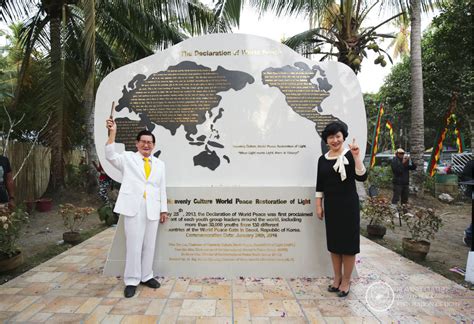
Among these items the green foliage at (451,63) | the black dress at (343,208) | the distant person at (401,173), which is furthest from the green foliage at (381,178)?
the black dress at (343,208)

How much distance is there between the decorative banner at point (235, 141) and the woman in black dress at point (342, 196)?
506 millimetres

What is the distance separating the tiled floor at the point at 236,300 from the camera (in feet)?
8.91

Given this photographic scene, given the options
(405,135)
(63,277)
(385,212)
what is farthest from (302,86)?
(405,135)

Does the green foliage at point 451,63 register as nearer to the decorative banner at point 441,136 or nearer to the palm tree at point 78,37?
the decorative banner at point 441,136

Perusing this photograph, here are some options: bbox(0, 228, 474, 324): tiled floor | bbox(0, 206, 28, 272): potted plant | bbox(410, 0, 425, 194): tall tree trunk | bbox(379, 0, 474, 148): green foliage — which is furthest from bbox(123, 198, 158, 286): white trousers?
bbox(379, 0, 474, 148): green foliage

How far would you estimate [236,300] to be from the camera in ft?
10.0

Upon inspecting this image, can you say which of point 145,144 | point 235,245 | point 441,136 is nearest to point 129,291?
point 235,245

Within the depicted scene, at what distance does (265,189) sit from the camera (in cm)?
364

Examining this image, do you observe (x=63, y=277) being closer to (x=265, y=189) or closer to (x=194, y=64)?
(x=265, y=189)

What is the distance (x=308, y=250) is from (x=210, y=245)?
114 cm

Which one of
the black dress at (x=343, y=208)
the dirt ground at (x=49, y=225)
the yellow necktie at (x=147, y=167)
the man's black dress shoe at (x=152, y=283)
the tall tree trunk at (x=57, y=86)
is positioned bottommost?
the dirt ground at (x=49, y=225)

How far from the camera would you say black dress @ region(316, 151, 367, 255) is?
2996 mm

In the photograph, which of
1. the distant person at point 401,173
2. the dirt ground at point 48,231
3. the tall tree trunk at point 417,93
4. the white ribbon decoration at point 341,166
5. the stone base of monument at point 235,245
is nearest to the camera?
the white ribbon decoration at point 341,166

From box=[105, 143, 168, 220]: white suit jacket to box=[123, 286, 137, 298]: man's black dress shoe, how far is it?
0.73 metres
